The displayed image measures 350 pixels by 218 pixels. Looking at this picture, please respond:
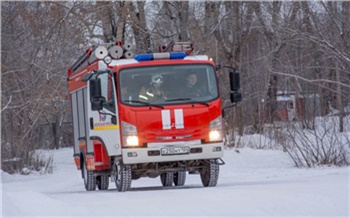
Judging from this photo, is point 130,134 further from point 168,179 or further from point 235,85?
point 168,179

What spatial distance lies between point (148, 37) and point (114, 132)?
70.9ft

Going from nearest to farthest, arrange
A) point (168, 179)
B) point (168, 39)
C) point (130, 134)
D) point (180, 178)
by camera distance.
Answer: point (130, 134)
point (168, 179)
point (180, 178)
point (168, 39)

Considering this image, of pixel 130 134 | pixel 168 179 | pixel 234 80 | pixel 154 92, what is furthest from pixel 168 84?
pixel 168 179

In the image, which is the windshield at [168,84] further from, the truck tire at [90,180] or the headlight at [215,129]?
the truck tire at [90,180]

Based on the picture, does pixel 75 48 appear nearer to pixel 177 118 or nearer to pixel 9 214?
pixel 177 118

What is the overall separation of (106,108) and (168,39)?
21.8 meters

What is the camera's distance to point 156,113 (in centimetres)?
1650

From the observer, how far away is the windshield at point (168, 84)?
54.6 ft

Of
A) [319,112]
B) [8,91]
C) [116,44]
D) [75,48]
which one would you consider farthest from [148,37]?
[116,44]

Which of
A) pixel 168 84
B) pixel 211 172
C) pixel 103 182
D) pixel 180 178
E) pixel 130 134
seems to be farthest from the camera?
pixel 103 182

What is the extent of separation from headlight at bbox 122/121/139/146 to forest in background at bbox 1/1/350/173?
275 inches

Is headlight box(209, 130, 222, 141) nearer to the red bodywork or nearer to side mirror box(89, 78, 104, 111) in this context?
the red bodywork

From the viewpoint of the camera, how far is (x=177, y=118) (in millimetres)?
16578

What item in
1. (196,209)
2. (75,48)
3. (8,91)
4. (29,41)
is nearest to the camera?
(196,209)
